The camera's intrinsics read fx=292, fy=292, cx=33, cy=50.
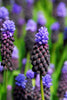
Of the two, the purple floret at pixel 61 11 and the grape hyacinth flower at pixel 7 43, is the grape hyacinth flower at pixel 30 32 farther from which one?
the purple floret at pixel 61 11

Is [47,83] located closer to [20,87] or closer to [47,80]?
[47,80]

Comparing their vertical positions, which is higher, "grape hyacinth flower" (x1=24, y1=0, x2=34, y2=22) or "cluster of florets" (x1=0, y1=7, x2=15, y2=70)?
"grape hyacinth flower" (x1=24, y1=0, x2=34, y2=22)

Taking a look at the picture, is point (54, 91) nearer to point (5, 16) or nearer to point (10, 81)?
point (10, 81)

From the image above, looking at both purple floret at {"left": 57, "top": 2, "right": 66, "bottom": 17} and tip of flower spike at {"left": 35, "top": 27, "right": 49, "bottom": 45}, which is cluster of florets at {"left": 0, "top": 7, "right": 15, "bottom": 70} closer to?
tip of flower spike at {"left": 35, "top": 27, "right": 49, "bottom": 45}

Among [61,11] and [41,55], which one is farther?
[61,11]

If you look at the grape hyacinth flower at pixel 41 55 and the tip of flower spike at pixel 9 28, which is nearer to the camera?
the grape hyacinth flower at pixel 41 55

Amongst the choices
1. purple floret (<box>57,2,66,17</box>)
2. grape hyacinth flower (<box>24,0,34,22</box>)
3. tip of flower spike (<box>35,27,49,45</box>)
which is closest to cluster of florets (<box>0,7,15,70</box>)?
tip of flower spike (<box>35,27,49,45</box>)

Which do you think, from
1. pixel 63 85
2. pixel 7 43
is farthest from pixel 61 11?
pixel 7 43

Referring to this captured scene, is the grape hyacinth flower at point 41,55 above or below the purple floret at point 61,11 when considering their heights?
below

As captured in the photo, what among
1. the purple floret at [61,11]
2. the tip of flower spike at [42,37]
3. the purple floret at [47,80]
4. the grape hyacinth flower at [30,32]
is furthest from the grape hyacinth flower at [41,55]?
the purple floret at [61,11]
